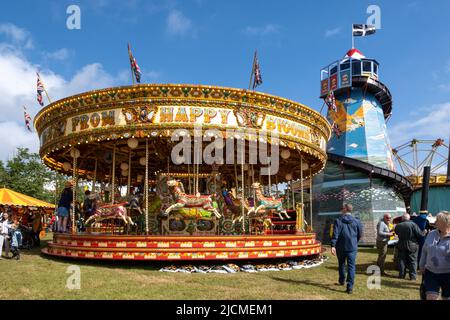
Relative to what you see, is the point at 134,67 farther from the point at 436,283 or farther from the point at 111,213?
the point at 436,283

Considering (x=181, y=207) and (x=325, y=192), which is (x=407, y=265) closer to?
(x=181, y=207)

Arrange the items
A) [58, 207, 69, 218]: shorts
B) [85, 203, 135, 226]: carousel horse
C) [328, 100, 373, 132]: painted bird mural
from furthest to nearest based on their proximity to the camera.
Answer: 1. [328, 100, 373, 132]: painted bird mural
2. [58, 207, 69, 218]: shorts
3. [85, 203, 135, 226]: carousel horse

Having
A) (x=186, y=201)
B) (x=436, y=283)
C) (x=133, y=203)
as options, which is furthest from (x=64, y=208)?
(x=436, y=283)

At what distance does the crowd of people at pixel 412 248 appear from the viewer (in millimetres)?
4391

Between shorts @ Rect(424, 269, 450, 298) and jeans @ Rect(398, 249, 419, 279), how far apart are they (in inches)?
192

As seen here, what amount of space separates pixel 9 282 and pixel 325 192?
25.0 metres

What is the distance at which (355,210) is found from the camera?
88.6 feet

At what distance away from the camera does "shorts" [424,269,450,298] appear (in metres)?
4.39

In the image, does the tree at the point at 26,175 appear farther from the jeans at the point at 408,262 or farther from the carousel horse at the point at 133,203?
the jeans at the point at 408,262

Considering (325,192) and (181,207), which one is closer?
(181,207)

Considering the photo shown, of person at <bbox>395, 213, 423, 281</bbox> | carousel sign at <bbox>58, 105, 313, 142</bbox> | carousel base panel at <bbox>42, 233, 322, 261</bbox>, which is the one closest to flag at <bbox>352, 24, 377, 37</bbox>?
carousel sign at <bbox>58, 105, 313, 142</bbox>

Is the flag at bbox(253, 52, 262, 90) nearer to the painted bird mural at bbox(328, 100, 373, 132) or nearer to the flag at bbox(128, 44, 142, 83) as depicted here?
the flag at bbox(128, 44, 142, 83)
